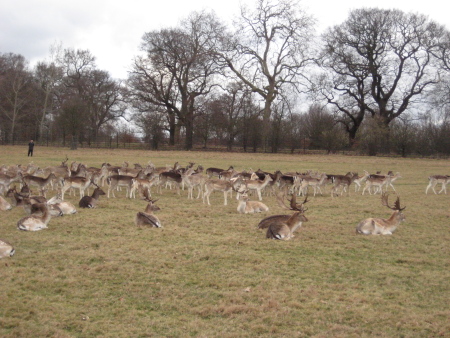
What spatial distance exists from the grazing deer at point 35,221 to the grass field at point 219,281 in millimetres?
179

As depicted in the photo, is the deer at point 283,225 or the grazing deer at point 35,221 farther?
the grazing deer at point 35,221

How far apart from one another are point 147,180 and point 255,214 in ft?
14.4

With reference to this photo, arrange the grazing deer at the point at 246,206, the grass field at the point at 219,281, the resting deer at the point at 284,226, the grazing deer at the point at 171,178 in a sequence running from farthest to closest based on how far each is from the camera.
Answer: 1. the grazing deer at the point at 171,178
2. the grazing deer at the point at 246,206
3. the resting deer at the point at 284,226
4. the grass field at the point at 219,281

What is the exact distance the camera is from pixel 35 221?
8.45 metres

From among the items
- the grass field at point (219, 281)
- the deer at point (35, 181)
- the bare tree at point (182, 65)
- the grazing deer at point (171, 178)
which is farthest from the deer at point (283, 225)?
the bare tree at point (182, 65)

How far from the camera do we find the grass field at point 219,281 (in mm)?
4559

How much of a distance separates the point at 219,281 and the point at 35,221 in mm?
4540

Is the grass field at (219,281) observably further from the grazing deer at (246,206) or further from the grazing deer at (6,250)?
the grazing deer at (246,206)

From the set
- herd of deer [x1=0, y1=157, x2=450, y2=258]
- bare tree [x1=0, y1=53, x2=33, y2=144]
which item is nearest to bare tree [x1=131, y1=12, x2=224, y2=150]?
bare tree [x1=0, y1=53, x2=33, y2=144]

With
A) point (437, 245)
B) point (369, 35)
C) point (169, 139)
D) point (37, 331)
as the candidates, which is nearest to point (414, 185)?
point (437, 245)

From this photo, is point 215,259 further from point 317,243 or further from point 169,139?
point 169,139

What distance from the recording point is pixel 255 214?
10844 mm

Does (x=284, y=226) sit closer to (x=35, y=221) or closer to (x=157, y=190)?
(x=35, y=221)

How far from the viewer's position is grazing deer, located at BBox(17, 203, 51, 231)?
827 cm
